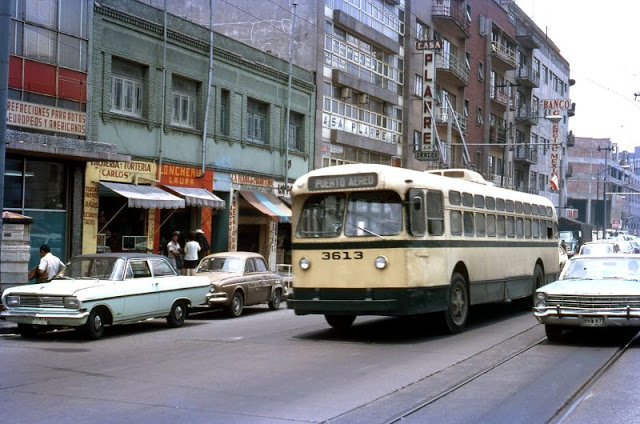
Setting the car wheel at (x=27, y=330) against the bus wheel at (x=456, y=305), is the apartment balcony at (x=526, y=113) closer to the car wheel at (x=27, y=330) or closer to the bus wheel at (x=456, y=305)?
the bus wheel at (x=456, y=305)

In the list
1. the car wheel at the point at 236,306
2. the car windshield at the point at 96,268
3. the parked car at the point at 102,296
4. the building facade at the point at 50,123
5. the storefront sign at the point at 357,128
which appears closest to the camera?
the parked car at the point at 102,296

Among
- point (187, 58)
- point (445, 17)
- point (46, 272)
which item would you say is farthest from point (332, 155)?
point (46, 272)

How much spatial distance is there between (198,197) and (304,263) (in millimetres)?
12777

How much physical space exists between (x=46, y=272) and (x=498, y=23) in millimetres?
47069

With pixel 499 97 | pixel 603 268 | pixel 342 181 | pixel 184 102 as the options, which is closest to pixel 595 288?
pixel 603 268

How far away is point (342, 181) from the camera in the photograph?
1399 centimetres

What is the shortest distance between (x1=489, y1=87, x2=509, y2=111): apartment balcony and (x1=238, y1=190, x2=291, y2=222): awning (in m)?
28.8

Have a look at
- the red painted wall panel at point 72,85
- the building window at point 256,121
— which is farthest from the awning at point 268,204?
the red painted wall panel at point 72,85

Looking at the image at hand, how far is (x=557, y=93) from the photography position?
7419 centimetres

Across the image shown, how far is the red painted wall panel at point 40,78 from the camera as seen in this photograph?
2095 cm

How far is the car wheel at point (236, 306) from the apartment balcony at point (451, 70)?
2817cm

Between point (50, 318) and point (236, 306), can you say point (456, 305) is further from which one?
point (50, 318)

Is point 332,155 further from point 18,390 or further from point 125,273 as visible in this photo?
point 18,390

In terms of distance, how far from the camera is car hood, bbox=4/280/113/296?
1406cm
